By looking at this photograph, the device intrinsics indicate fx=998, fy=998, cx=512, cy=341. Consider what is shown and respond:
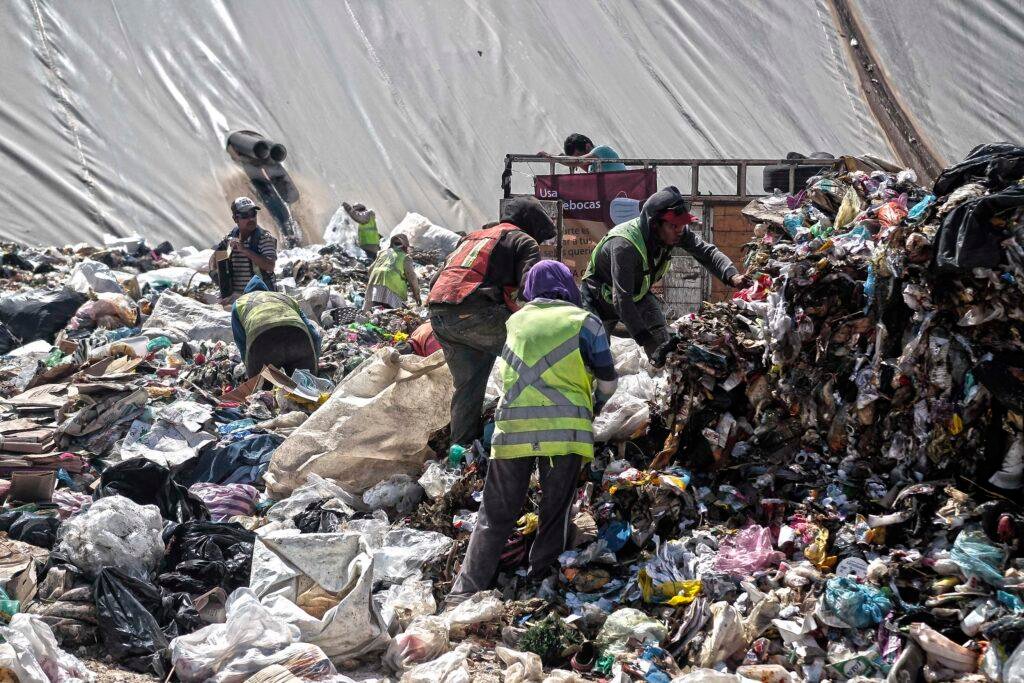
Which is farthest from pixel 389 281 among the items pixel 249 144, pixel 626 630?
pixel 249 144

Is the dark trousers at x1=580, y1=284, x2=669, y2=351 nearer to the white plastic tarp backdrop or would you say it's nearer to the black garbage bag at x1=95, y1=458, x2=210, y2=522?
the black garbage bag at x1=95, y1=458, x2=210, y2=522

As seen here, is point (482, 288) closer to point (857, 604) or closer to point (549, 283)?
point (549, 283)

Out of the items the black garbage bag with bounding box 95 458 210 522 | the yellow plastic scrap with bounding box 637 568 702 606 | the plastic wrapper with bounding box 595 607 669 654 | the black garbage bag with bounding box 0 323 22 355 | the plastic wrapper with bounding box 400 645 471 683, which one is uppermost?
the black garbage bag with bounding box 0 323 22 355

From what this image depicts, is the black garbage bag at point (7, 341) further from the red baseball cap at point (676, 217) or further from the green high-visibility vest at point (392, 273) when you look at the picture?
the red baseball cap at point (676, 217)

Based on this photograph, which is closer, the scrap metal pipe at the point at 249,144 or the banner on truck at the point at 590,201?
the banner on truck at the point at 590,201

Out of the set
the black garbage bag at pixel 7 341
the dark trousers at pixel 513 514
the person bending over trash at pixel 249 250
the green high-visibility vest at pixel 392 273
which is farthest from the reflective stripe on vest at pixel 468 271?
the black garbage bag at pixel 7 341

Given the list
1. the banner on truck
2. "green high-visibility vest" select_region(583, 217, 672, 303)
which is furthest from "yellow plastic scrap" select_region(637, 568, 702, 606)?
the banner on truck

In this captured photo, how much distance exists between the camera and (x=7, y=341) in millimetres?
9078

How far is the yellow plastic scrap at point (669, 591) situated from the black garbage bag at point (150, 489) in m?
2.23

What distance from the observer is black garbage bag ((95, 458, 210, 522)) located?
4902 millimetres

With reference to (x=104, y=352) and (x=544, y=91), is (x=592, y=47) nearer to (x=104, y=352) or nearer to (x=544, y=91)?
(x=544, y=91)

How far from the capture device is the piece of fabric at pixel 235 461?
5.62 metres

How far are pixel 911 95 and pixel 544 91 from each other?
7945 millimetres

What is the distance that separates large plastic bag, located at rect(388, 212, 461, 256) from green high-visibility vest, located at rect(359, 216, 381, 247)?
62 centimetres
